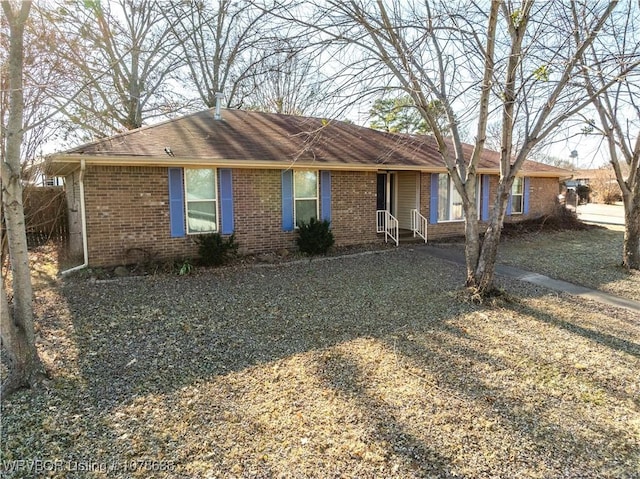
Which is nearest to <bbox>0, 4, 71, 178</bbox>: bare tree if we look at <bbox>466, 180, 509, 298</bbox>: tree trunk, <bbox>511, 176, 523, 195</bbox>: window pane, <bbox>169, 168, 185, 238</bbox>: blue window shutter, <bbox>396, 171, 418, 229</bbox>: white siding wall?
<bbox>169, 168, 185, 238</bbox>: blue window shutter

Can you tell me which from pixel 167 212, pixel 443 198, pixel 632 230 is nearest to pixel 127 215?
pixel 167 212

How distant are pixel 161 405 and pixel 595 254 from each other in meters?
11.8

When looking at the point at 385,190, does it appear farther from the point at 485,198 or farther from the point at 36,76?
the point at 36,76

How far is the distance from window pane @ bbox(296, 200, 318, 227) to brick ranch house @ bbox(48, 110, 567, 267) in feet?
0.09

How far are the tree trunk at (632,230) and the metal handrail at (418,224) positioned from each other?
16.6 feet

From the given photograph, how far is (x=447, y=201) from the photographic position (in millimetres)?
13352

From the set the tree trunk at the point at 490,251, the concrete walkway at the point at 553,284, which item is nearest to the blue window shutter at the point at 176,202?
the tree trunk at the point at 490,251

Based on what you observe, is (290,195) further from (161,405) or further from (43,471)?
(43,471)

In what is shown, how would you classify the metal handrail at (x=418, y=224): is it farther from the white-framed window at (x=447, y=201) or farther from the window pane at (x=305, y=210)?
the window pane at (x=305, y=210)

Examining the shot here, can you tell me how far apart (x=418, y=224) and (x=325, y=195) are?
369cm

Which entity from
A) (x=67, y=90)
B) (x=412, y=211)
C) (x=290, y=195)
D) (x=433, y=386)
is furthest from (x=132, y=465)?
(x=412, y=211)

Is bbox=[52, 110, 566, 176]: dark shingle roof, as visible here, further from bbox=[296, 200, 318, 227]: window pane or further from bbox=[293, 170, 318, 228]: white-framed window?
bbox=[296, 200, 318, 227]: window pane

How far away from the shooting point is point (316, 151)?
36.0 ft

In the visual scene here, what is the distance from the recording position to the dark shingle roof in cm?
850
